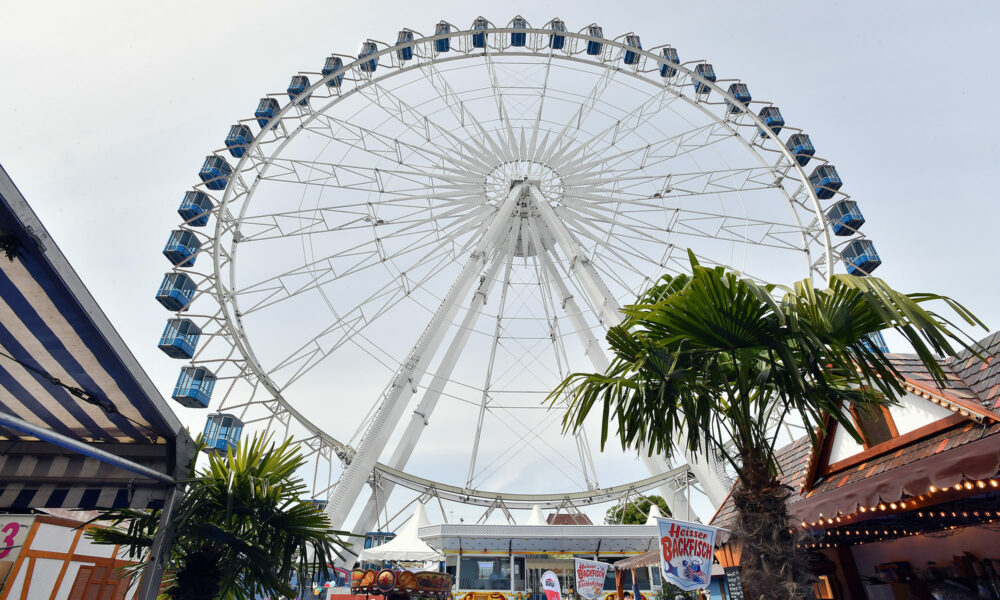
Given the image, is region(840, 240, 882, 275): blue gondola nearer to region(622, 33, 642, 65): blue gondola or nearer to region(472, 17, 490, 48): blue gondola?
region(622, 33, 642, 65): blue gondola

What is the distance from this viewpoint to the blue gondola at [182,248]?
717 inches

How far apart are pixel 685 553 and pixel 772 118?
1890cm

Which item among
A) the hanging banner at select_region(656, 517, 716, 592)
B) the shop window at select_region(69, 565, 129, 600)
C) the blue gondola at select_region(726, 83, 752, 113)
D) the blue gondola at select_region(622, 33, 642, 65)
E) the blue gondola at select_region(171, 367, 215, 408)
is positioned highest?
the blue gondola at select_region(622, 33, 642, 65)

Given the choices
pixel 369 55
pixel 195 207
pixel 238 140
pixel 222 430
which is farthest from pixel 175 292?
pixel 369 55

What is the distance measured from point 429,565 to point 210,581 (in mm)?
16636

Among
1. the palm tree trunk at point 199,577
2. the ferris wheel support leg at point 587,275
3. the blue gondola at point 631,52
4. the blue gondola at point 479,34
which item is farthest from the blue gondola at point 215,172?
the palm tree trunk at point 199,577

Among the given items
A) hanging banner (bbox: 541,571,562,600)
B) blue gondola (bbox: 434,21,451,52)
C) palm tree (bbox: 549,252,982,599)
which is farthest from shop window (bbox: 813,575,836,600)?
blue gondola (bbox: 434,21,451,52)

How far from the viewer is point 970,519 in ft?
18.0

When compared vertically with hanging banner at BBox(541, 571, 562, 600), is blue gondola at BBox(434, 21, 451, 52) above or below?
above

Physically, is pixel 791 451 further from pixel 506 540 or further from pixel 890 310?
pixel 506 540

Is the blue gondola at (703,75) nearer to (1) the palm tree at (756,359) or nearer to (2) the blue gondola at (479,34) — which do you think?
(2) the blue gondola at (479,34)

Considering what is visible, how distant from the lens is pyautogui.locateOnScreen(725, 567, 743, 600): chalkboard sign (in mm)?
7516

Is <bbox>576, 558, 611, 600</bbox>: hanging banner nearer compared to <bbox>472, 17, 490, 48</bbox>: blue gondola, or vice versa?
<bbox>576, 558, 611, 600</bbox>: hanging banner

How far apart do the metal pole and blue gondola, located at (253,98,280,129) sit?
644 inches
